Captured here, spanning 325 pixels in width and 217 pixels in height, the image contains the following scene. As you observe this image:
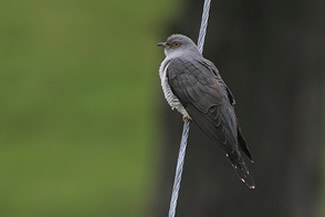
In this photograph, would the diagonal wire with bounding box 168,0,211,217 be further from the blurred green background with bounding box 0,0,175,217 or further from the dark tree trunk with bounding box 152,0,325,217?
the blurred green background with bounding box 0,0,175,217

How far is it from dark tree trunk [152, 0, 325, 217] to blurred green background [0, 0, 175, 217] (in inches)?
97.7

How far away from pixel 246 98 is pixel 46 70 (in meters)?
8.93

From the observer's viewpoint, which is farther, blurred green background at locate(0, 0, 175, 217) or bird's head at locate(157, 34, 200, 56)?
blurred green background at locate(0, 0, 175, 217)

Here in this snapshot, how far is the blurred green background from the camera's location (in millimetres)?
13672

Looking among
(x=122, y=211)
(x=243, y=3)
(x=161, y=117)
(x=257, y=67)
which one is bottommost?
(x=122, y=211)

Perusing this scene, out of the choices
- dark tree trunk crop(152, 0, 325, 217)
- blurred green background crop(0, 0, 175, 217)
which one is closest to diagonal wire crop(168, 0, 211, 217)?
dark tree trunk crop(152, 0, 325, 217)

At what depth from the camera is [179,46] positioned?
7.49 m

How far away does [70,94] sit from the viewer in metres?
16.3

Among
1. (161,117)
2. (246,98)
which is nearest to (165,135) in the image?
(161,117)

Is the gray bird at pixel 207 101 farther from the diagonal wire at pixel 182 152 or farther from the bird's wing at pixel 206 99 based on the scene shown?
the diagonal wire at pixel 182 152

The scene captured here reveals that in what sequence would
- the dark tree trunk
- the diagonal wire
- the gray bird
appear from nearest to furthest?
1. the diagonal wire
2. the gray bird
3. the dark tree trunk

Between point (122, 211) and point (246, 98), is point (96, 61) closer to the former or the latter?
point (122, 211)

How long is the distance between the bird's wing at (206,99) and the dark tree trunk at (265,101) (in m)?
1.89

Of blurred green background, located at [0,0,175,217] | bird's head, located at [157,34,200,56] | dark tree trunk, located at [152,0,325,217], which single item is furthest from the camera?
blurred green background, located at [0,0,175,217]
